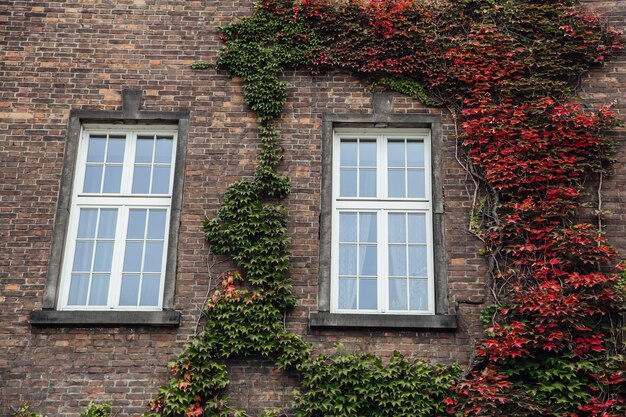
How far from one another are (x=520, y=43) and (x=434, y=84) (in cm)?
124

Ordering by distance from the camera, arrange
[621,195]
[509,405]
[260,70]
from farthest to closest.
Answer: [260,70] → [621,195] → [509,405]

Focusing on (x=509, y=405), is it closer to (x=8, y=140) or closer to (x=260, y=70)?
(x=260, y=70)

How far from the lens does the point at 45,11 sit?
1121 centimetres

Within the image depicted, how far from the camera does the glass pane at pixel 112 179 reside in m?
10.5

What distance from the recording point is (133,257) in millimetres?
10133

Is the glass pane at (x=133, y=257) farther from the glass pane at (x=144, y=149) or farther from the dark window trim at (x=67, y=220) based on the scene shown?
the glass pane at (x=144, y=149)

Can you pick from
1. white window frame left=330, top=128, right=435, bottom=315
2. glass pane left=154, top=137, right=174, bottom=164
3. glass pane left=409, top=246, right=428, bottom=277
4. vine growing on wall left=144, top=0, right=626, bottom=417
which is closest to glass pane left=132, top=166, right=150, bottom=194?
glass pane left=154, top=137, right=174, bottom=164

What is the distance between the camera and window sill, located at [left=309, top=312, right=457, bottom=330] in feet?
31.1

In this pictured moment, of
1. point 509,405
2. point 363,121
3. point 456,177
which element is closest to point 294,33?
point 363,121

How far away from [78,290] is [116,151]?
1798mm

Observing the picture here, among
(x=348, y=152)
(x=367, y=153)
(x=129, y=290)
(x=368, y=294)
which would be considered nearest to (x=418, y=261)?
(x=368, y=294)

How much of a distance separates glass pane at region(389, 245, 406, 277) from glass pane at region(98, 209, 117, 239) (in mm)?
3260

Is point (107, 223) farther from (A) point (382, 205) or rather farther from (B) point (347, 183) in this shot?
(A) point (382, 205)

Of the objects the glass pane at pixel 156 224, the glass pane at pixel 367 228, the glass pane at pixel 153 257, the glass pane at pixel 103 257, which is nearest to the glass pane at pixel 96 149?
the glass pane at pixel 156 224
